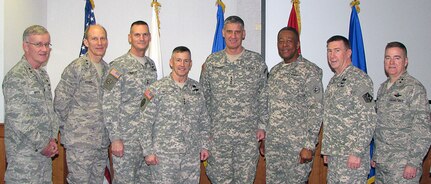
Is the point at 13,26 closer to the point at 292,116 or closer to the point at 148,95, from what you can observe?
the point at 148,95

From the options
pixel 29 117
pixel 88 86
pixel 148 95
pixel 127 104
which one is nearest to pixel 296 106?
pixel 148 95

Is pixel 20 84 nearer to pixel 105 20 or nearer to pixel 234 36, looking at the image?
pixel 234 36

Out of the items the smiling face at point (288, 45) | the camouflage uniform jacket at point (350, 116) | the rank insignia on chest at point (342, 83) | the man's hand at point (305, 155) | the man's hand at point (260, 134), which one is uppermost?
the smiling face at point (288, 45)

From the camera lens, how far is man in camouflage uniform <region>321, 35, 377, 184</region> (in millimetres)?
3018

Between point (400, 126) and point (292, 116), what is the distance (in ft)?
2.96

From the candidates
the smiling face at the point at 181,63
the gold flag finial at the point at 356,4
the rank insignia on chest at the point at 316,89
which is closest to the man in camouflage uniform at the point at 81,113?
the smiling face at the point at 181,63

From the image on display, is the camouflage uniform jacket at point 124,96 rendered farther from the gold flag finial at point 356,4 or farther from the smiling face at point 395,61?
the gold flag finial at point 356,4


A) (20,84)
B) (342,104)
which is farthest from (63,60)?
(342,104)

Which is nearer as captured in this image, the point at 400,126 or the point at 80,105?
the point at 400,126

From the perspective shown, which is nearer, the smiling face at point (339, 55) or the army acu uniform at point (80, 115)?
the smiling face at point (339, 55)

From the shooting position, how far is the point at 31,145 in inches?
118

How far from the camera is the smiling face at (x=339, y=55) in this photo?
3223 mm

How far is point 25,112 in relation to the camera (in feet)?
9.66

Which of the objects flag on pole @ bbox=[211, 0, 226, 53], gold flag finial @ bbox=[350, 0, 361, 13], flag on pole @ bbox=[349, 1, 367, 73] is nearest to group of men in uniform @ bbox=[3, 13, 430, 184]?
flag on pole @ bbox=[211, 0, 226, 53]
